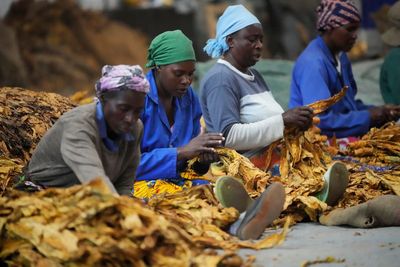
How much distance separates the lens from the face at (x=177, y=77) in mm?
6156

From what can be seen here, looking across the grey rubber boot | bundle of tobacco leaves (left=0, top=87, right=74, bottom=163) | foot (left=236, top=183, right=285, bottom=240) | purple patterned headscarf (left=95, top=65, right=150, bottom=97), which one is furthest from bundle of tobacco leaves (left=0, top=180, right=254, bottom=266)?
bundle of tobacco leaves (left=0, top=87, right=74, bottom=163)

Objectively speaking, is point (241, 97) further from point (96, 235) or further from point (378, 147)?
point (96, 235)

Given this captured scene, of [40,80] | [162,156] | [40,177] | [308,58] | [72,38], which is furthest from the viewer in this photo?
[72,38]

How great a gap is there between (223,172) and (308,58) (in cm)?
193

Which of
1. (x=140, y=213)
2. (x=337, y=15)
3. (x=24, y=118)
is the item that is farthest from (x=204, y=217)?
(x=337, y=15)

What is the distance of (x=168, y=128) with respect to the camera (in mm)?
6344

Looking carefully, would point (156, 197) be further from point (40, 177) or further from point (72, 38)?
point (72, 38)

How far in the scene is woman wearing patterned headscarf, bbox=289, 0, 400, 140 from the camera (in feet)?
25.6

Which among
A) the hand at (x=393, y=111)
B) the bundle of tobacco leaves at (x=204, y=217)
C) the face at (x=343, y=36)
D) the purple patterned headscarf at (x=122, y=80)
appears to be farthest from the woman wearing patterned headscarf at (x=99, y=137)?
the hand at (x=393, y=111)

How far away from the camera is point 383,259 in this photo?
4.86m

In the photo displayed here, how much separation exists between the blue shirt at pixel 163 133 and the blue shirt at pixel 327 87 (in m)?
1.48

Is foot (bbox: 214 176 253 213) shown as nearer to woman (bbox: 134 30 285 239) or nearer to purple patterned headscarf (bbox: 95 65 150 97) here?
woman (bbox: 134 30 285 239)

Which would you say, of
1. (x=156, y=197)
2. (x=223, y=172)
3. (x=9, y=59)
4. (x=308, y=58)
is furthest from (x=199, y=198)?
(x=9, y=59)

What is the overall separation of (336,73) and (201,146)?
2364 millimetres
